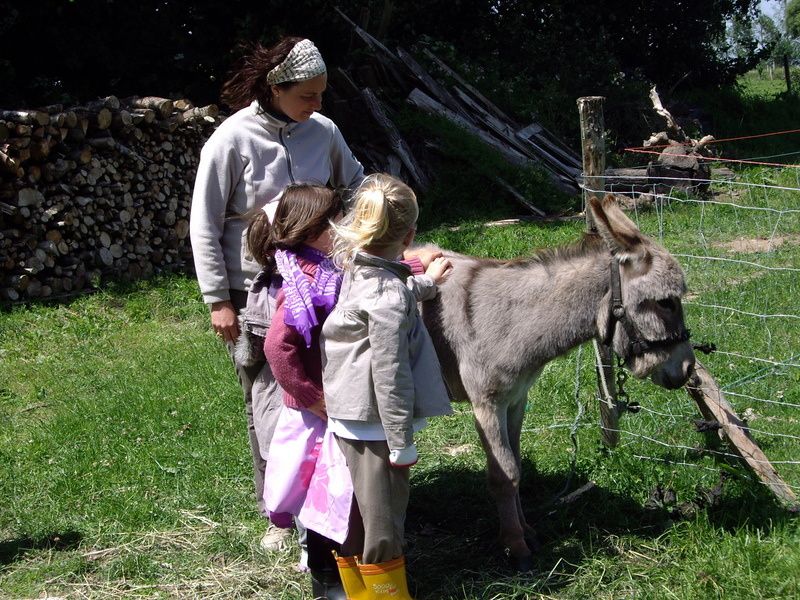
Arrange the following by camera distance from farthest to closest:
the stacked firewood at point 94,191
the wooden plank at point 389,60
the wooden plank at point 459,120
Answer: the wooden plank at point 389,60 < the wooden plank at point 459,120 < the stacked firewood at point 94,191

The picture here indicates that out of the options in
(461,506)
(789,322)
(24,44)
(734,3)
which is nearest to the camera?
(461,506)

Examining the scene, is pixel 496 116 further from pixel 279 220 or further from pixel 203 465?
pixel 279 220

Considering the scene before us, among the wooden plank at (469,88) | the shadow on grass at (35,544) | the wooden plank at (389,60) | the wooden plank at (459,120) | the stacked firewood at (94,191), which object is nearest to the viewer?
the shadow on grass at (35,544)

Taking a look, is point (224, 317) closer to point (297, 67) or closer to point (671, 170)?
point (297, 67)

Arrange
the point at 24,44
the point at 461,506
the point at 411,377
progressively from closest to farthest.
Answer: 1. the point at 411,377
2. the point at 461,506
3. the point at 24,44

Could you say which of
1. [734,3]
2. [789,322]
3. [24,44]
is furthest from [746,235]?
[734,3]

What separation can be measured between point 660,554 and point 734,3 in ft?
58.7

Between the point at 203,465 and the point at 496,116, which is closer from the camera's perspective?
the point at 203,465

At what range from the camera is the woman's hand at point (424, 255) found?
379 cm

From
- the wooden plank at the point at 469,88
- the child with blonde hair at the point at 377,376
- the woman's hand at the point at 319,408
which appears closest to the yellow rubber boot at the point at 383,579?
the child with blonde hair at the point at 377,376

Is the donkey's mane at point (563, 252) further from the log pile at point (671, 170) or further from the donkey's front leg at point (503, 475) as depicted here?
the log pile at point (671, 170)

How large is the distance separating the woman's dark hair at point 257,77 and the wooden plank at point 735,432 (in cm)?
231

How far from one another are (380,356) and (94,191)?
6.29 meters

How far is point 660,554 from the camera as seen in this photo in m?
3.77
